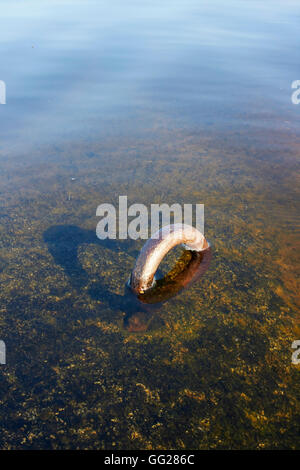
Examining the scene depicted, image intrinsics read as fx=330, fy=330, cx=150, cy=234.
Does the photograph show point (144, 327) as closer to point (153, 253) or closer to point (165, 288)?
point (165, 288)

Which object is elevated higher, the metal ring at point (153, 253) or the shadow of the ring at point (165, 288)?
the metal ring at point (153, 253)

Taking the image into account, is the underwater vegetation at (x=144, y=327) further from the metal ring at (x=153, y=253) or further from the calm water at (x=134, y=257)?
the metal ring at (x=153, y=253)

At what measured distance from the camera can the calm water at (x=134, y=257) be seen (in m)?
2.32

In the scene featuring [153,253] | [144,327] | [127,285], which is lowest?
[144,327]

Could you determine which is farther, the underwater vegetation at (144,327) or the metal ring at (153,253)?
the metal ring at (153,253)

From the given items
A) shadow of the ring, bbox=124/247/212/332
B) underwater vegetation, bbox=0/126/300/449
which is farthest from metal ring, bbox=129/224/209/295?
underwater vegetation, bbox=0/126/300/449

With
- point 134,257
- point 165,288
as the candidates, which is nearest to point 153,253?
point 165,288

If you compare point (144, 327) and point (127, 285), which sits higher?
point (127, 285)

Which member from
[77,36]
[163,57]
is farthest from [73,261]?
[77,36]

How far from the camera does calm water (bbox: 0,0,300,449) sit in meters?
2.32

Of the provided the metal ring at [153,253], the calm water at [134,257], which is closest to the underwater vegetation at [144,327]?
the calm water at [134,257]

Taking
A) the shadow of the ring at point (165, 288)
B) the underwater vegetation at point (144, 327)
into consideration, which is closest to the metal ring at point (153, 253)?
the shadow of the ring at point (165, 288)

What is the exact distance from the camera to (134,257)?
11.9 feet

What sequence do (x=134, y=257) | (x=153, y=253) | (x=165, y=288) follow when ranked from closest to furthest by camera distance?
(x=153, y=253)
(x=165, y=288)
(x=134, y=257)
